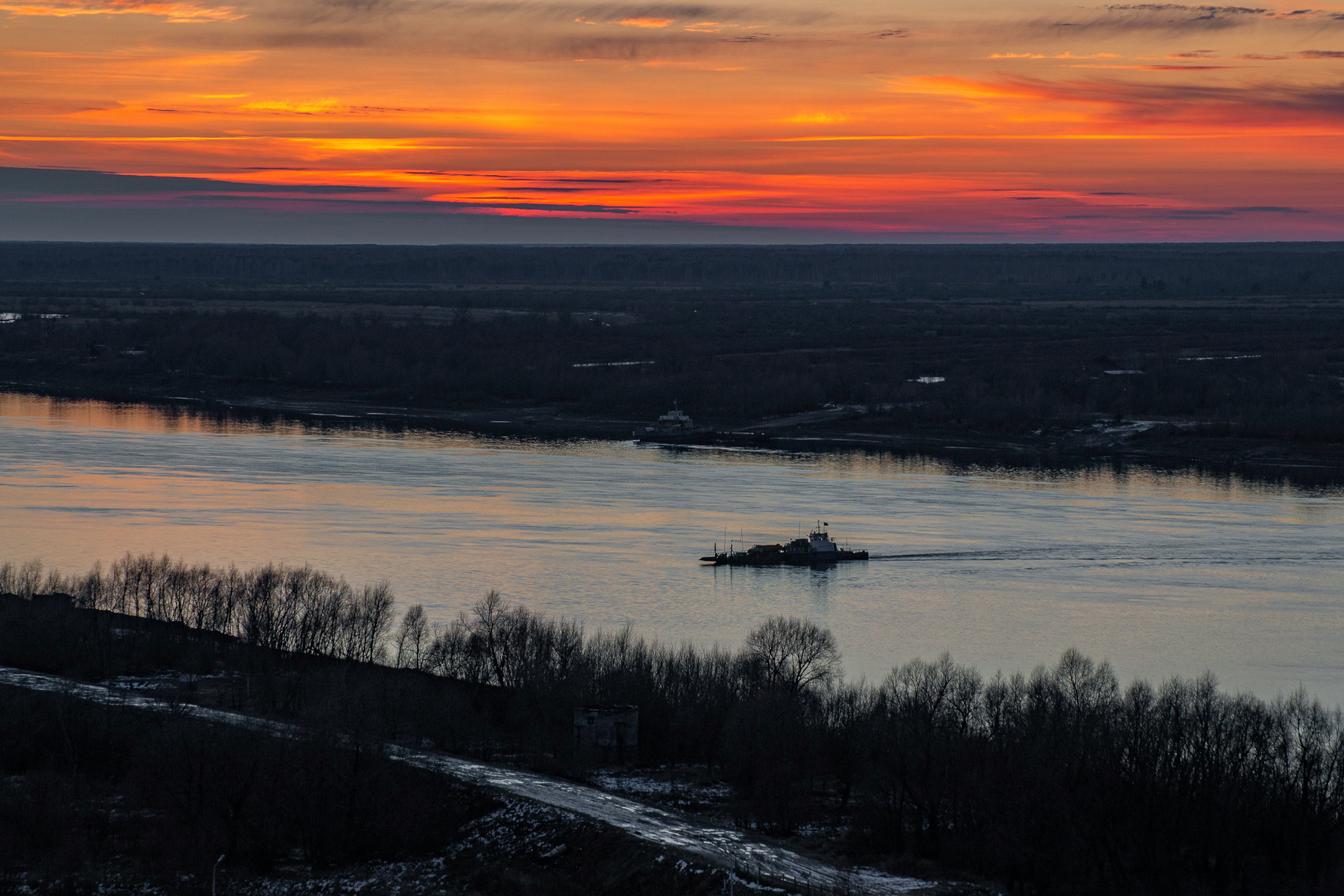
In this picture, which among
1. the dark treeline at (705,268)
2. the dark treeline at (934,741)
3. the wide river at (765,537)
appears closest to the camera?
the dark treeline at (934,741)

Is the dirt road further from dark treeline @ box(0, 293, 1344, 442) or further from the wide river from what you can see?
dark treeline @ box(0, 293, 1344, 442)

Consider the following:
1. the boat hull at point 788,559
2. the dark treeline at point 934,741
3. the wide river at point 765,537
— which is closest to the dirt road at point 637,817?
the dark treeline at point 934,741

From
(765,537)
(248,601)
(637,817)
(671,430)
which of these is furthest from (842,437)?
(637,817)

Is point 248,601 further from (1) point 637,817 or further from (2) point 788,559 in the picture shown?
(2) point 788,559

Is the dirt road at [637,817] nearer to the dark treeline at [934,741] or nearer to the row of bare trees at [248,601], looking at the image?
the dark treeline at [934,741]

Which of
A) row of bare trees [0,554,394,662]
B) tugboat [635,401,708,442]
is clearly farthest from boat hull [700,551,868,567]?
tugboat [635,401,708,442]

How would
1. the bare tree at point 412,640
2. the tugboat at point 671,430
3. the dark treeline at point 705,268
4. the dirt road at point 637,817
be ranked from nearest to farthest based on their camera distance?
the dirt road at point 637,817, the bare tree at point 412,640, the tugboat at point 671,430, the dark treeline at point 705,268
